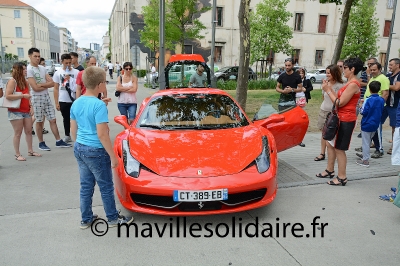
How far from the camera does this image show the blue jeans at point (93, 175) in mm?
3191

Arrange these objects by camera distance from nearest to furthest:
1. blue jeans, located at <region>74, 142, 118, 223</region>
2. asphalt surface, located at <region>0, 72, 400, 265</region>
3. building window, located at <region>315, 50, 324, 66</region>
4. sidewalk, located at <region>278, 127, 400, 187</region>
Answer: asphalt surface, located at <region>0, 72, 400, 265</region>
blue jeans, located at <region>74, 142, 118, 223</region>
sidewalk, located at <region>278, 127, 400, 187</region>
building window, located at <region>315, 50, 324, 66</region>

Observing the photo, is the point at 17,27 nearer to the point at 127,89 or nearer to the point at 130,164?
the point at 127,89

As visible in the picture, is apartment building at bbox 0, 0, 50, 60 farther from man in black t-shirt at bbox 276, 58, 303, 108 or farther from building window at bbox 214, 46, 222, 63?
man in black t-shirt at bbox 276, 58, 303, 108

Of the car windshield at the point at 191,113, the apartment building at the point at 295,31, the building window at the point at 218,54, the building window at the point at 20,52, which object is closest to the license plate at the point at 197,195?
the car windshield at the point at 191,113

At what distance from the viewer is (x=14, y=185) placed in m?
4.69

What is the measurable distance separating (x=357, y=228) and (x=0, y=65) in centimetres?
4272

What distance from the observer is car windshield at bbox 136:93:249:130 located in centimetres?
438

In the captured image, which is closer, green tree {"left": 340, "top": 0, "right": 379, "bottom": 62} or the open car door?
the open car door

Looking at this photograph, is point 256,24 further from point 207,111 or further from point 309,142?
point 207,111

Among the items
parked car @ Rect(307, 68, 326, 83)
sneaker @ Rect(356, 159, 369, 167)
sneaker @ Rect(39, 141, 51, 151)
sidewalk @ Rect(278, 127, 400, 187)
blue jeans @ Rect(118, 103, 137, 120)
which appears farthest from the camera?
parked car @ Rect(307, 68, 326, 83)

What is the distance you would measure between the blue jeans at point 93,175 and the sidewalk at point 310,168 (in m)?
2.52

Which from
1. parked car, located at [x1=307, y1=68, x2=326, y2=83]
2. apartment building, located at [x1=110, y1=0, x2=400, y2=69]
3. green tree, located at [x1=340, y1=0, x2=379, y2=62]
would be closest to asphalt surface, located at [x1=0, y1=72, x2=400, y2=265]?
parked car, located at [x1=307, y1=68, x2=326, y2=83]

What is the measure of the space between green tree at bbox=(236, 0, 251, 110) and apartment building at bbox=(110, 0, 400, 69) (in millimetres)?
26510

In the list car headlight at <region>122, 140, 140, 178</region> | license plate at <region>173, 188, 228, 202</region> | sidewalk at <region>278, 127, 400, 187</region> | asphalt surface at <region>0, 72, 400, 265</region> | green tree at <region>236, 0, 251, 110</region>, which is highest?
green tree at <region>236, 0, 251, 110</region>
